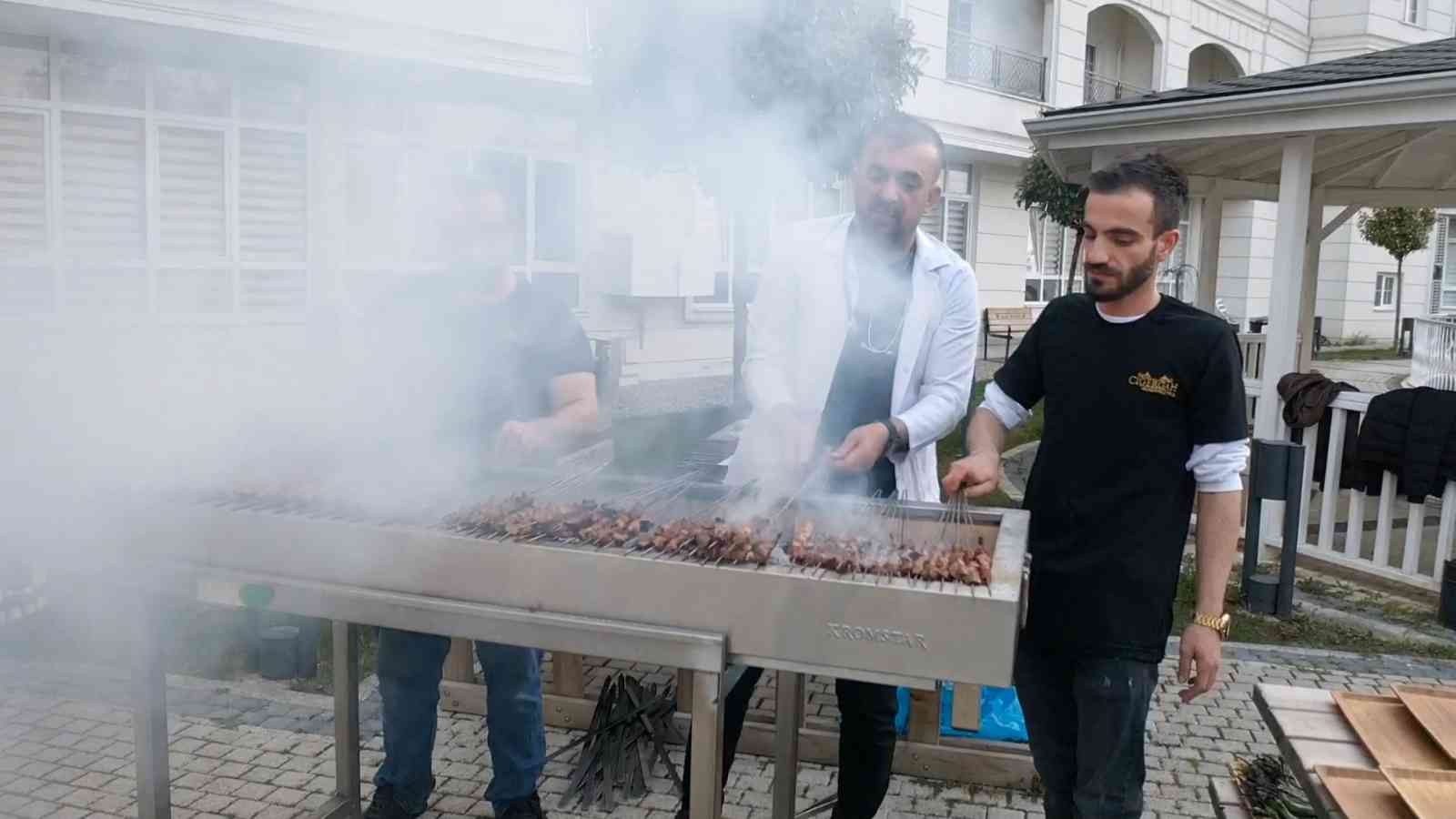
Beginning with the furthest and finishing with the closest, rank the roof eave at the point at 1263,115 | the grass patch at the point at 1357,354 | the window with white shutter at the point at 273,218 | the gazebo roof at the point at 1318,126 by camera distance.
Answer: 1. the grass patch at the point at 1357,354
2. the gazebo roof at the point at 1318,126
3. the roof eave at the point at 1263,115
4. the window with white shutter at the point at 273,218

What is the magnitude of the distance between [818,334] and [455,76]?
1.93 m

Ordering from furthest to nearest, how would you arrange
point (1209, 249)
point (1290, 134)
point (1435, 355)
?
point (1209, 249) → point (1435, 355) → point (1290, 134)

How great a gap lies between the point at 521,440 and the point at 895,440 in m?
1.06

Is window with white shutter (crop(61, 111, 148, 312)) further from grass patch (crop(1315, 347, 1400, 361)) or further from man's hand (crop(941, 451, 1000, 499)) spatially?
grass patch (crop(1315, 347, 1400, 361))

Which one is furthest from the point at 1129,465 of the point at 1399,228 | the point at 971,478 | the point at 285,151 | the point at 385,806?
the point at 1399,228

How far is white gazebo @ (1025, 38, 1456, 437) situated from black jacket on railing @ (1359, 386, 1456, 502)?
0.55 meters

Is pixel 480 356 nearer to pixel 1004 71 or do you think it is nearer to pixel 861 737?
pixel 861 737

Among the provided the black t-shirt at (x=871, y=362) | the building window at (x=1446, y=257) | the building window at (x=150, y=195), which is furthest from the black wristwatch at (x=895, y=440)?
the building window at (x=1446, y=257)

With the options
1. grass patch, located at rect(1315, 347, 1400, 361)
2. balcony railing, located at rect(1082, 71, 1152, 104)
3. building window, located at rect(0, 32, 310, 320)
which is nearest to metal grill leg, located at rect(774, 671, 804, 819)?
building window, located at rect(0, 32, 310, 320)

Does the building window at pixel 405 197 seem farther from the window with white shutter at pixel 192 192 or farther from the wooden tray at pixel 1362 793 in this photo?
the wooden tray at pixel 1362 793

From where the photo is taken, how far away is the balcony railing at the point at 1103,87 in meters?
18.5

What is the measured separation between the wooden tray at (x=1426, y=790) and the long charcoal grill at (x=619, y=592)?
828mm

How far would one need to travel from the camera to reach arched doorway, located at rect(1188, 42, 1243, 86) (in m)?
21.6

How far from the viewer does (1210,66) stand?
22.7 metres
